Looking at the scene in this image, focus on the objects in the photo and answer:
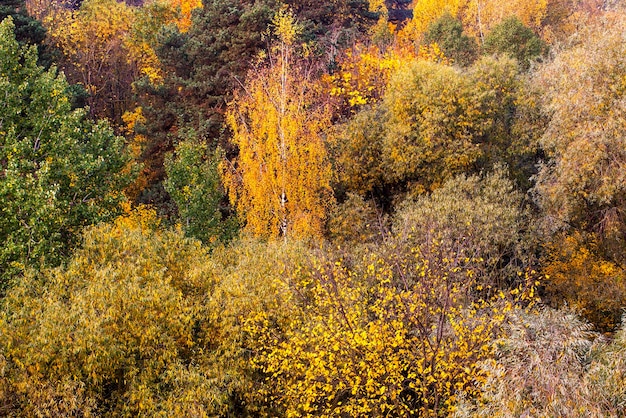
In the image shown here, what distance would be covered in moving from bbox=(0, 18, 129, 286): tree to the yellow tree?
6.44 metres

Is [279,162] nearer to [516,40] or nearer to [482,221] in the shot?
[482,221]

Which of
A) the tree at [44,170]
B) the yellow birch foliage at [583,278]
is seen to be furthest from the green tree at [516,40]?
the tree at [44,170]

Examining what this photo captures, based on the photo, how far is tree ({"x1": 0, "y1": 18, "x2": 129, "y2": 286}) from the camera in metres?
18.9

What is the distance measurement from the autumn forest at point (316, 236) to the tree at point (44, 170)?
0.33 ft

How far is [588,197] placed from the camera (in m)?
22.6

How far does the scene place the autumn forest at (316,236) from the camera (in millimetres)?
14375

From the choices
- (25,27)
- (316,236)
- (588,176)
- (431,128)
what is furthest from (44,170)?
(588,176)

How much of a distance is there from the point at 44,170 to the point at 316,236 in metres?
12.4

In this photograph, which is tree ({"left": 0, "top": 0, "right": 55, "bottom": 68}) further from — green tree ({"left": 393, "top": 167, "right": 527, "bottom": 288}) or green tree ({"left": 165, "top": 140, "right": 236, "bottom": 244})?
green tree ({"left": 393, "top": 167, "right": 527, "bottom": 288})

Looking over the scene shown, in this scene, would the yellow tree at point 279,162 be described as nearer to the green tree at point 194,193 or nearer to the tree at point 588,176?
the green tree at point 194,193

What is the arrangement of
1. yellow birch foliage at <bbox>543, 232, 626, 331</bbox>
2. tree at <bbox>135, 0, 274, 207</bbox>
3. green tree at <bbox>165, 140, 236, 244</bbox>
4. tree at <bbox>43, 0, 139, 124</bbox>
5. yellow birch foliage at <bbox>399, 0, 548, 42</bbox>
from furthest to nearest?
yellow birch foliage at <bbox>399, 0, 548, 42</bbox>
tree at <bbox>43, 0, 139, 124</bbox>
tree at <bbox>135, 0, 274, 207</bbox>
green tree at <bbox>165, 140, 236, 244</bbox>
yellow birch foliage at <bbox>543, 232, 626, 331</bbox>

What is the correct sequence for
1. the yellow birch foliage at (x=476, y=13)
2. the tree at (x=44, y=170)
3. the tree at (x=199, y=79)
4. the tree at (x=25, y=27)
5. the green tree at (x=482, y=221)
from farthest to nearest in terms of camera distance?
the yellow birch foliage at (x=476, y=13) → the tree at (x=199, y=79) → the tree at (x=25, y=27) → the green tree at (x=482, y=221) → the tree at (x=44, y=170)

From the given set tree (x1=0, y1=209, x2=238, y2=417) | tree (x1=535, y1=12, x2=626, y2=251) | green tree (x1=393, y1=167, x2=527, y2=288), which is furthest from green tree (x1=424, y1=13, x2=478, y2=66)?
tree (x1=0, y1=209, x2=238, y2=417)

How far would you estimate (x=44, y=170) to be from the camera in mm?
19234
